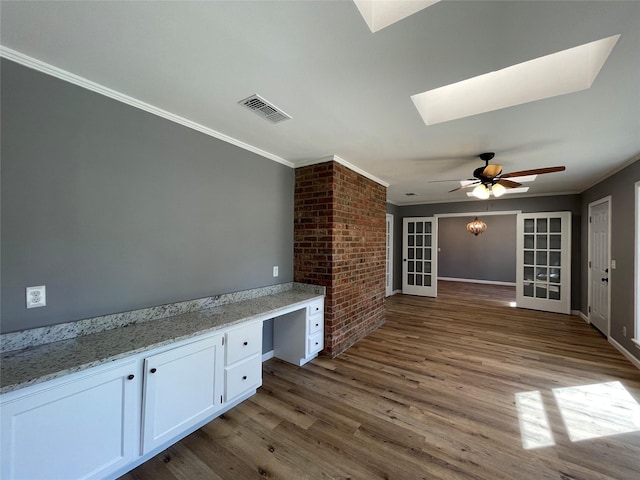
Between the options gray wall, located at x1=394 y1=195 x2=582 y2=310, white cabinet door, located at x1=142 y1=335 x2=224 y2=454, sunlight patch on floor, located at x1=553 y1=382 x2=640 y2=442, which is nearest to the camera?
white cabinet door, located at x1=142 y1=335 x2=224 y2=454

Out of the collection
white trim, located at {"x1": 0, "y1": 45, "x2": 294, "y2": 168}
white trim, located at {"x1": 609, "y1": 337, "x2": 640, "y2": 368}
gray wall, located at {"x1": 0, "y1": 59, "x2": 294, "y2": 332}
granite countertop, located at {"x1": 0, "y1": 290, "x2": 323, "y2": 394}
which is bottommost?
white trim, located at {"x1": 609, "y1": 337, "x2": 640, "y2": 368}

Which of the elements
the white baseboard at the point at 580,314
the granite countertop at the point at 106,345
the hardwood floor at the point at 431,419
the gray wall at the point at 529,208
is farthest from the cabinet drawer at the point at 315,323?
the white baseboard at the point at 580,314

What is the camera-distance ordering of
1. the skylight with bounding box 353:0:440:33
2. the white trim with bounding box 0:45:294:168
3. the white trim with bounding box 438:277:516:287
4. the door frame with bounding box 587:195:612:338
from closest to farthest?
the skylight with bounding box 353:0:440:33
the white trim with bounding box 0:45:294:168
the door frame with bounding box 587:195:612:338
the white trim with bounding box 438:277:516:287

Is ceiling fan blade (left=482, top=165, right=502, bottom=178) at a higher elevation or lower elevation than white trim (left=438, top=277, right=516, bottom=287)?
higher

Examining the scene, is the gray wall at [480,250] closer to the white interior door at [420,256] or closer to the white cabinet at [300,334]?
the white interior door at [420,256]

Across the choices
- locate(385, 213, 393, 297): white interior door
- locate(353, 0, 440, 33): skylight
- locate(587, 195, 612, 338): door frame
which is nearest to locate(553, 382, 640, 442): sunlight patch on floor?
locate(587, 195, 612, 338): door frame

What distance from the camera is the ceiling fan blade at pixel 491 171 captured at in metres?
2.87

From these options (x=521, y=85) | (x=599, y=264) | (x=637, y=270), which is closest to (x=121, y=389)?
(x=521, y=85)

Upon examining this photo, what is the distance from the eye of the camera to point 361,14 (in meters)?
1.17

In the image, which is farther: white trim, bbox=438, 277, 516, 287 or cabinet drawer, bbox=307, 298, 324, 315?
white trim, bbox=438, 277, 516, 287

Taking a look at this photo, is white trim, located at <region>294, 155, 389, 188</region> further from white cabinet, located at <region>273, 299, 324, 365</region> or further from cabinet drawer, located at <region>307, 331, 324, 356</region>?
cabinet drawer, located at <region>307, 331, 324, 356</region>

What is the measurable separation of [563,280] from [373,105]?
5.79 m

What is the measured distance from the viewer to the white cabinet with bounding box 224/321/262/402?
2.07m

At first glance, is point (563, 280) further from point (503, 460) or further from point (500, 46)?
point (500, 46)
